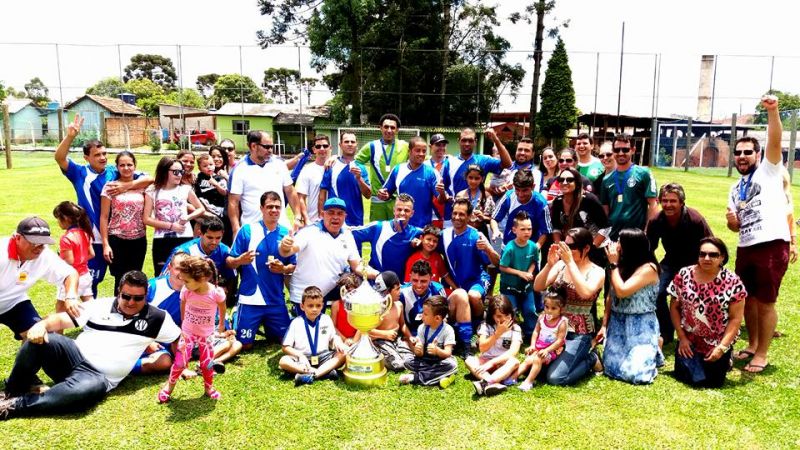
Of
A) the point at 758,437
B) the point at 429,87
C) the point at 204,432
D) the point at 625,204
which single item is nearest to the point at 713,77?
the point at 429,87

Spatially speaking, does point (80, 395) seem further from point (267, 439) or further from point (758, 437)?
point (758, 437)

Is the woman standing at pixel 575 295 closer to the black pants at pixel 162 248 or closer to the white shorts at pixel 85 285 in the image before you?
the black pants at pixel 162 248

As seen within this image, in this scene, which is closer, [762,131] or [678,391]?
[678,391]

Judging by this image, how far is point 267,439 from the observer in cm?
399

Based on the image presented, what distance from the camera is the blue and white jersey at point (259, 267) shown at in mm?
5785

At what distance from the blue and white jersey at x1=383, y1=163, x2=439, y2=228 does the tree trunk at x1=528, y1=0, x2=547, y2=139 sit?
1105 inches

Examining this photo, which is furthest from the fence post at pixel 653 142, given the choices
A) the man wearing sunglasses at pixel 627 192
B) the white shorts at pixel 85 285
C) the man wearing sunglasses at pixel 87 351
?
the man wearing sunglasses at pixel 87 351

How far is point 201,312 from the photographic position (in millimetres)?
4527

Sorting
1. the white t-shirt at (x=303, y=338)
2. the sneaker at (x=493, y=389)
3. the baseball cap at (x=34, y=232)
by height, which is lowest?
the sneaker at (x=493, y=389)

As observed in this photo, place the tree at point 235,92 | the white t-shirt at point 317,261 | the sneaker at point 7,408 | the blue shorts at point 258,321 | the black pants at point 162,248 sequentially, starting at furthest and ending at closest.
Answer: the tree at point 235,92 → the black pants at point 162,248 → the white t-shirt at point 317,261 → the blue shorts at point 258,321 → the sneaker at point 7,408

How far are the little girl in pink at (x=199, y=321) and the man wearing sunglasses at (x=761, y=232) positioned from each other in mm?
4776

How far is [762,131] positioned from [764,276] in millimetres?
31106

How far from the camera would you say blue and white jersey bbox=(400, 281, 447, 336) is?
575 centimetres

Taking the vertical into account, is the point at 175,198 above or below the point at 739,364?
above
